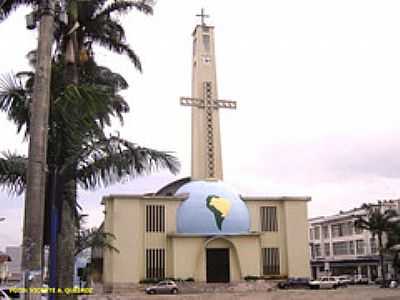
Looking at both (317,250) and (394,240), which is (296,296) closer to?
(394,240)

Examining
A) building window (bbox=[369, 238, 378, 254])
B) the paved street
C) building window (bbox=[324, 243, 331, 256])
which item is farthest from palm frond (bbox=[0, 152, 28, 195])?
building window (bbox=[324, 243, 331, 256])

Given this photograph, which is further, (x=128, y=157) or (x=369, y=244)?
(x=369, y=244)

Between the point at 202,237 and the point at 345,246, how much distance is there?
139ft

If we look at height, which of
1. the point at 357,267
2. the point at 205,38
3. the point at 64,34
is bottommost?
the point at 357,267

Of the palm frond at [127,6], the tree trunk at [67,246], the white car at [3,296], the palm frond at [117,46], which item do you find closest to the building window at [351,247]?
the white car at [3,296]

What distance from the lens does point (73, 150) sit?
11953 mm

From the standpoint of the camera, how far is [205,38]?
188ft

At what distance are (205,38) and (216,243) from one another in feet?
65.5

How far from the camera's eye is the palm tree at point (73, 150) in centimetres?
1072

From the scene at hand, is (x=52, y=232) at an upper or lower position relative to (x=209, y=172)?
lower

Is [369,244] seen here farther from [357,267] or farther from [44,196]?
[44,196]

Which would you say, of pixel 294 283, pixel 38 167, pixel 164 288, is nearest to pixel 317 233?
pixel 294 283

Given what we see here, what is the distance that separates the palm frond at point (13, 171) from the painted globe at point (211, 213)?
37315 millimetres

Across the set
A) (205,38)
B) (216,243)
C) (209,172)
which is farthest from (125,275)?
(205,38)
